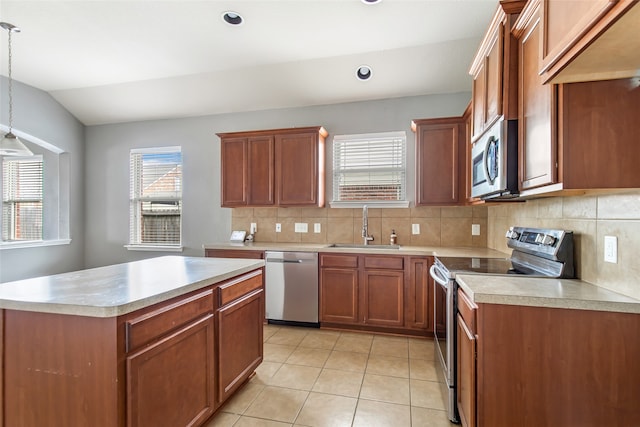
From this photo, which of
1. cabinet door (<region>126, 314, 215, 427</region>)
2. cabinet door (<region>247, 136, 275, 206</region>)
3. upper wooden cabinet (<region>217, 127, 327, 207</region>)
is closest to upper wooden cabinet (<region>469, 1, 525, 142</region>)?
upper wooden cabinet (<region>217, 127, 327, 207</region>)

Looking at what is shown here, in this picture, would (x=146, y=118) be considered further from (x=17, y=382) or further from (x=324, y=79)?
(x=17, y=382)

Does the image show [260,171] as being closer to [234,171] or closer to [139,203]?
[234,171]

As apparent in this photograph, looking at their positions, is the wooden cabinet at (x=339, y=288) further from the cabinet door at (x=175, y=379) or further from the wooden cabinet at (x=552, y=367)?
the wooden cabinet at (x=552, y=367)

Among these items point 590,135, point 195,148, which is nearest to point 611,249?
point 590,135

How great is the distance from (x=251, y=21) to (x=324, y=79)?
3.42 feet

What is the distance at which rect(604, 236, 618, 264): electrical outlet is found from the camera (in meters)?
1.40

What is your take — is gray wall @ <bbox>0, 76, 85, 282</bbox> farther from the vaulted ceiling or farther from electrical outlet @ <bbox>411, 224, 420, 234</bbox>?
electrical outlet @ <bbox>411, 224, 420, 234</bbox>

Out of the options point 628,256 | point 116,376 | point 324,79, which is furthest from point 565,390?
point 324,79

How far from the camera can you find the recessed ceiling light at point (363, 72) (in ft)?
10.7

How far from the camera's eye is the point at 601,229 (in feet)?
4.91

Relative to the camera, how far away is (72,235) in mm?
4586

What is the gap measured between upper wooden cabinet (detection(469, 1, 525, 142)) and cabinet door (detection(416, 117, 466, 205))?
45.3 inches

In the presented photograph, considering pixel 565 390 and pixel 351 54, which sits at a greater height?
pixel 351 54

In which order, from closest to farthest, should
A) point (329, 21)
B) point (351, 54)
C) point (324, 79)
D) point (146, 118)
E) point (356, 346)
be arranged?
point (329, 21), point (356, 346), point (351, 54), point (324, 79), point (146, 118)
